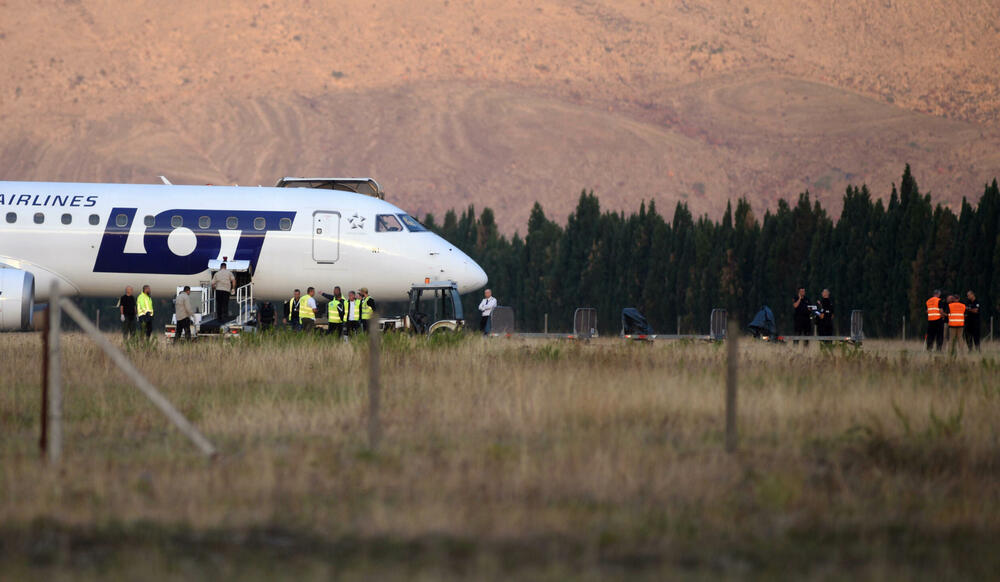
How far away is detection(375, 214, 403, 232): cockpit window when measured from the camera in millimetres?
32625

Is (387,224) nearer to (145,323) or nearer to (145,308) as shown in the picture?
(145,308)

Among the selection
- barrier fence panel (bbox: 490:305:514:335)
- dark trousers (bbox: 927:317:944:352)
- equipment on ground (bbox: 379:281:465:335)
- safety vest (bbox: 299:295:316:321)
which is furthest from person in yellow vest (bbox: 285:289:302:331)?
dark trousers (bbox: 927:317:944:352)

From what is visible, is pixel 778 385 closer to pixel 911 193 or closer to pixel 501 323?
pixel 501 323

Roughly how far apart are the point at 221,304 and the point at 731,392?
20.3 meters

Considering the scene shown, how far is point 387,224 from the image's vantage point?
32.8 meters

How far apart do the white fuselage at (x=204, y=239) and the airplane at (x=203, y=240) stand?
2cm

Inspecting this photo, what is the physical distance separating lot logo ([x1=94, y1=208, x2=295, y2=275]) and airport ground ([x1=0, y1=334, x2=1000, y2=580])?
39.2 feet

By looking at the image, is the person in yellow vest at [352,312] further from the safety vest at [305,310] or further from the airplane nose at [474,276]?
the airplane nose at [474,276]

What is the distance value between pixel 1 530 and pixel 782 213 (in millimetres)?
63087

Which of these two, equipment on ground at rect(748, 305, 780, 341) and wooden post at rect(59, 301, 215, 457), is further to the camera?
equipment on ground at rect(748, 305, 780, 341)

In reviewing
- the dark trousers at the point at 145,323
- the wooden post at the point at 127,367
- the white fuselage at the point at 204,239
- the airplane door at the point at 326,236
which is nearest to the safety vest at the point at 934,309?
the white fuselage at the point at 204,239

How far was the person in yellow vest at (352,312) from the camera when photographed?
30.8 metres

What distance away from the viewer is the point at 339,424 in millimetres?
14656

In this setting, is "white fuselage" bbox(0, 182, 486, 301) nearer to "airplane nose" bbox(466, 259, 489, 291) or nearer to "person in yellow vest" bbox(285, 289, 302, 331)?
"airplane nose" bbox(466, 259, 489, 291)
